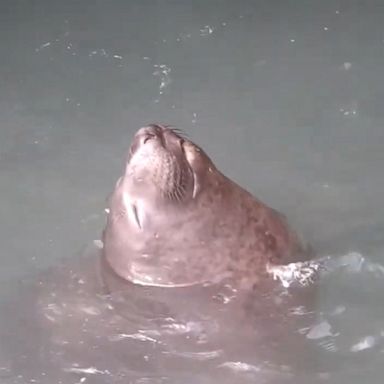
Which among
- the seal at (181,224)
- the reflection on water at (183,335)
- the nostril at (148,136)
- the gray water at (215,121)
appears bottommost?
the reflection on water at (183,335)

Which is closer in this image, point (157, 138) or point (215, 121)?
point (157, 138)

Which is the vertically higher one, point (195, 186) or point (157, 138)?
point (157, 138)

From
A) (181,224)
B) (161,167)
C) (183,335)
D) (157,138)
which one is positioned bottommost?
(183,335)

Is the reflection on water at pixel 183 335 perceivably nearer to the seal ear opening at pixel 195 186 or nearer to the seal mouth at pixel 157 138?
the seal ear opening at pixel 195 186

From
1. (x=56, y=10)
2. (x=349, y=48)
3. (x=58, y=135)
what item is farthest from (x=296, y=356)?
(x=56, y=10)

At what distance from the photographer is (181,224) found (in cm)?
379

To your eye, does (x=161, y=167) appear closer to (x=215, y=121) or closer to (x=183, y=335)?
(x=183, y=335)

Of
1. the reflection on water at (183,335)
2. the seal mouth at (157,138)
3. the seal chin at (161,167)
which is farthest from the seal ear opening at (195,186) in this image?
the reflection on water at (183,335)

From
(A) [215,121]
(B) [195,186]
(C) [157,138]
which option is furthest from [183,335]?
(A) [215,121]

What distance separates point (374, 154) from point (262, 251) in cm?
119

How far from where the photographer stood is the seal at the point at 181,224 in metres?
3.75

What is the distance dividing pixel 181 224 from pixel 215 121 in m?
1.48

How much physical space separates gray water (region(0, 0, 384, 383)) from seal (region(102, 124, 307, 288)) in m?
0.18

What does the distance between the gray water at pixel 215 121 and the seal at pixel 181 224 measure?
0.18 metres
